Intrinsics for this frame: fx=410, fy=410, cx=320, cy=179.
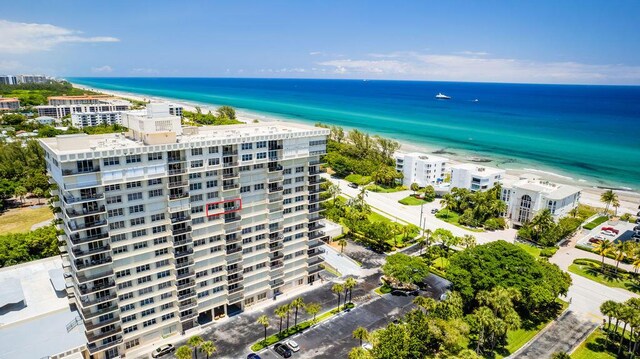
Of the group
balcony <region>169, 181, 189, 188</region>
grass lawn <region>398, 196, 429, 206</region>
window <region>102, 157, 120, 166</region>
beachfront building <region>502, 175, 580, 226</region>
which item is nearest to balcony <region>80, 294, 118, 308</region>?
balcony <region>169, 181, 189, 188</region>

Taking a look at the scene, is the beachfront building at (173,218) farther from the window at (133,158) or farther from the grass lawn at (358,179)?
the grass lawn at (358,179)

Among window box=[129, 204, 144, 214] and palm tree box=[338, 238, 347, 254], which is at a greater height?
window box=[129, 204, 144, 214]

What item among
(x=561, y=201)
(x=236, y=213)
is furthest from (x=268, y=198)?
(x=561, y=201)

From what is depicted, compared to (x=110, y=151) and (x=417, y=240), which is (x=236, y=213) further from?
(x=417, y=240)

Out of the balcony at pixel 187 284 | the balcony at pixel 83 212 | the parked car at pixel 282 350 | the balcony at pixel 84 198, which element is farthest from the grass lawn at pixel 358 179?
the balcony at pixel 84 198

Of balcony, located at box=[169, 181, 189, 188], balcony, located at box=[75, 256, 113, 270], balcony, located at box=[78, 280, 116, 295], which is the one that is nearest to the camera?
balcony, located at box=[75, 256, 113, 270]

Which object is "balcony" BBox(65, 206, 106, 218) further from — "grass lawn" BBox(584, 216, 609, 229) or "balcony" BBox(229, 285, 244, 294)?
"grass lawn" BBox(584, 216, 609, 229)
